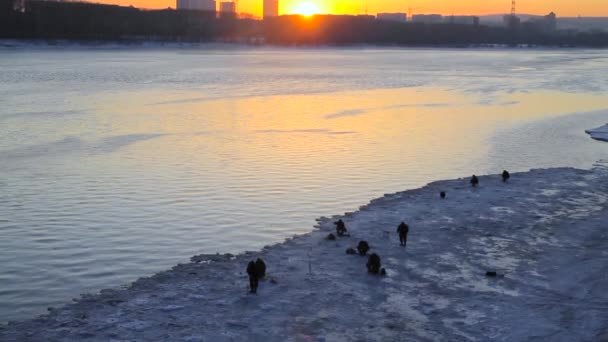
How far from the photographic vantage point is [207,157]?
880 inches

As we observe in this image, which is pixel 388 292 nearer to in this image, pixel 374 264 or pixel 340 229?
pixel 374 264

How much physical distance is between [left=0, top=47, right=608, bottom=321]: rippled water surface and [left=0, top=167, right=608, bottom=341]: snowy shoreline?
1075mm

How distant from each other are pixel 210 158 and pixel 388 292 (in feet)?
42.5

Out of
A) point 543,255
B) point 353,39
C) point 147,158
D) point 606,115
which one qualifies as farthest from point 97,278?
point 353,39

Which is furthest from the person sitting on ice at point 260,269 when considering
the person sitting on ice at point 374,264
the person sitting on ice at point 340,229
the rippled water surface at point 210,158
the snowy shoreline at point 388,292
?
the person sitting on ice at point 340,229

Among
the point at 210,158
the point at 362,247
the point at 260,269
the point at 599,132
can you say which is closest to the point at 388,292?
the point at 362,247

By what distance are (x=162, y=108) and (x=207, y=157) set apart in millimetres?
14561

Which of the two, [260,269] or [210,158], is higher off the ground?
[210,158]

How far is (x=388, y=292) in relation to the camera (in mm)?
10219

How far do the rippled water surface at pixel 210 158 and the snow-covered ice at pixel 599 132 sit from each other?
2.57 feet

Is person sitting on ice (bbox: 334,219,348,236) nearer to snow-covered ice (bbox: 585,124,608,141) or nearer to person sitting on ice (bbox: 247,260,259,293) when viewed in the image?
person sitting on ice (bbox: 247,260,259,293)

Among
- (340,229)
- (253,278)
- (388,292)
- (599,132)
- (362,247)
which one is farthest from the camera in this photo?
(599,132)

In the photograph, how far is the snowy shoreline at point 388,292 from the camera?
884 cm

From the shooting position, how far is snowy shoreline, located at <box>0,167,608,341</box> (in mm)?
8836
